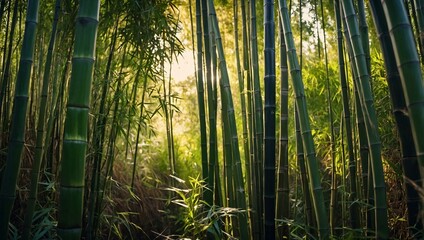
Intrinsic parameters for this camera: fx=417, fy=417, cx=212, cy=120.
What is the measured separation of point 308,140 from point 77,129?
1195mm

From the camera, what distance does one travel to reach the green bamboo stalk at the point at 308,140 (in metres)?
1.99

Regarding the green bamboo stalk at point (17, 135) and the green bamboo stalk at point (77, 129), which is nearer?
the green bamboo stalk at point (77, 129)

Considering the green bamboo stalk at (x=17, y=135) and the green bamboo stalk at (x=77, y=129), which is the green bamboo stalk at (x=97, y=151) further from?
the green bamboo stalk at (x=77, y=129)

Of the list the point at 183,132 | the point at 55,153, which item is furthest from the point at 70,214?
the point at 183,132

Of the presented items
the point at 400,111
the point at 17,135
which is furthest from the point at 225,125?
the point at 17,135

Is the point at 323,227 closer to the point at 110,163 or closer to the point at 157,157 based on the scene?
the point at 110,163

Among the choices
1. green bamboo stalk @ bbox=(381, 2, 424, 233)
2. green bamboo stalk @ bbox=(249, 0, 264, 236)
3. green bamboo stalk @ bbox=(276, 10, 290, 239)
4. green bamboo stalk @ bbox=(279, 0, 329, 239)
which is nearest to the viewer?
green bamboo stalk @ bbox=(381, 2, 424, 233)

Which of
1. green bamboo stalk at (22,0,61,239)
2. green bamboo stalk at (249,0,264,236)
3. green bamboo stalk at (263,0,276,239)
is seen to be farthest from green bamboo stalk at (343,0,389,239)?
green bamboo stalk at (22,0,61,239)

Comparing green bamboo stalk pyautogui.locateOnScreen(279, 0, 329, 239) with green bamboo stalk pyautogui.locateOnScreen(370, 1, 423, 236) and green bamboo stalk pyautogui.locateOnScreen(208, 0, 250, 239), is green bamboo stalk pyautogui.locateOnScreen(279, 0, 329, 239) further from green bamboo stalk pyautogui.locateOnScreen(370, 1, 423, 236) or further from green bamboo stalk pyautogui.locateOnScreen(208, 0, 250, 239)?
green bamboo stalk pyautogui.locateOnScreen(208, 0, 250, 239)

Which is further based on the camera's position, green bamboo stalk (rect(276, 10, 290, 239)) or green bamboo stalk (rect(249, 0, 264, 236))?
green bamboo stalk (rect(249, 0, 264, 236))

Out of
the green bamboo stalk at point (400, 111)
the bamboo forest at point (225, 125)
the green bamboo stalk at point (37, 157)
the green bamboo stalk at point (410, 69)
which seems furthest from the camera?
the green bamboo stalk at point (37, 157)

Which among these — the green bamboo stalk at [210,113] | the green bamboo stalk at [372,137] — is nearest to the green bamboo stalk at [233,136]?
the green bamboo stalk at [210,113]

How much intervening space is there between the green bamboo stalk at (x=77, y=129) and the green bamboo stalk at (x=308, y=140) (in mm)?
1160

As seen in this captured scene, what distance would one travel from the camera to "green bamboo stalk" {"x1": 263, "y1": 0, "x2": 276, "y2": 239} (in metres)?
2.17
